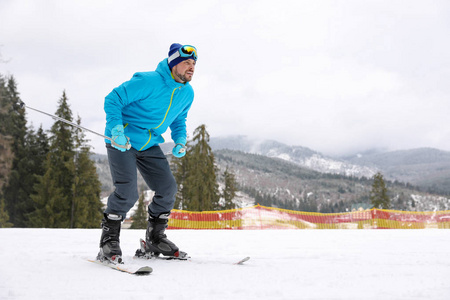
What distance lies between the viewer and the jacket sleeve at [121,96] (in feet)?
10.4

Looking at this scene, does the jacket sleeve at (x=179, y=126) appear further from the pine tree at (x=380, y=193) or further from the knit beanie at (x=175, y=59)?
the pine tree at (x=380, y=193)

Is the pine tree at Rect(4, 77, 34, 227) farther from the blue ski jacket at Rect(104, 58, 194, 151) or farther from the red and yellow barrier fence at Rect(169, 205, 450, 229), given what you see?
the blue ski jacket at Rect(104, 58, 194, 151)

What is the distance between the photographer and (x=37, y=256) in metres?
3.37

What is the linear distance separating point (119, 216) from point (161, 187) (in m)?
0.45

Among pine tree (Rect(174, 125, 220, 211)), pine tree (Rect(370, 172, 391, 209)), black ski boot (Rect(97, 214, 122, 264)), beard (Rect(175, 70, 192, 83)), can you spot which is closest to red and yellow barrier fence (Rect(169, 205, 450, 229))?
pine tree (Rect(174, 125, 220, 211))

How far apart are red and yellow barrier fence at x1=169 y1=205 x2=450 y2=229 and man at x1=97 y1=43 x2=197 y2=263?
15.4 meters

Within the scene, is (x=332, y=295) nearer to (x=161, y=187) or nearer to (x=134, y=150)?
(x=161, y=187)

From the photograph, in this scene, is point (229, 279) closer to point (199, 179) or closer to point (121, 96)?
point (121, 96)

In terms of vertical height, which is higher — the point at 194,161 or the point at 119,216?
the point at 194,161

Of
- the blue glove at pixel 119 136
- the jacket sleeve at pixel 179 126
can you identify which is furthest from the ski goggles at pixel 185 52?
the blue glove at pixel 119 136

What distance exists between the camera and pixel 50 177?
27438 millimetres

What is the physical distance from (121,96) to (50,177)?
89.5 ft

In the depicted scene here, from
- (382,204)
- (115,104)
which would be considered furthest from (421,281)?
(382,204)

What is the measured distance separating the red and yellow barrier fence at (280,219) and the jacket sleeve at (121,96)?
1584cm
